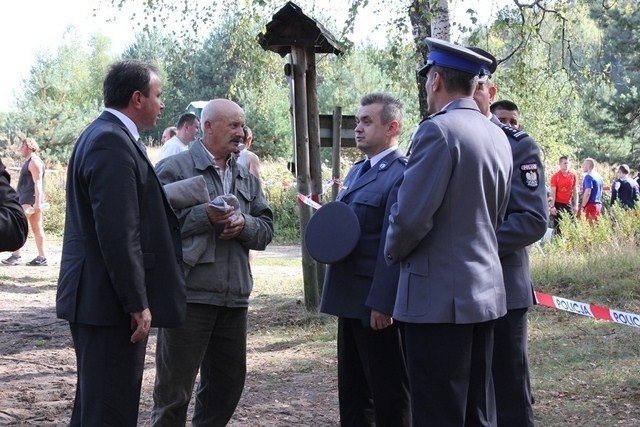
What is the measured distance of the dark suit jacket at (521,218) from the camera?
14.5 ft

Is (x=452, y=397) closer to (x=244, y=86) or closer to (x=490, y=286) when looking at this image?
(x=490, y=286)

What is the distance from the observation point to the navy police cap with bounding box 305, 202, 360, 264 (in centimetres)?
458

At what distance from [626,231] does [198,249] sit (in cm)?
980

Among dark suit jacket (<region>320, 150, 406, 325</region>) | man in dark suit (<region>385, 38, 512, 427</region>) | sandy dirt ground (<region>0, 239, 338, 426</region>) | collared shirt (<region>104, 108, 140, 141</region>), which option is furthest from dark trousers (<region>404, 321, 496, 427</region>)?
sandy dirt ground (<region>0, 239, 338, 426</region>)

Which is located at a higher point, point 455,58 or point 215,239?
point 455,58

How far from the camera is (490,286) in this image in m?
3.78

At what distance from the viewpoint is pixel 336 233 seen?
4602 mm

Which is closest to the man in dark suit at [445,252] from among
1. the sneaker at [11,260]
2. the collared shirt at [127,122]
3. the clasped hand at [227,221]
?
the clasped hand at [227,221]

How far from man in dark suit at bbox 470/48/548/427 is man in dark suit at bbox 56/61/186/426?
165 centimetres

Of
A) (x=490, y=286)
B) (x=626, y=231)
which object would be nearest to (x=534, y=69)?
(x=626, y=231)

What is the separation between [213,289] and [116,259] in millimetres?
990

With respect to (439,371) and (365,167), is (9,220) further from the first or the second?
(365,167)

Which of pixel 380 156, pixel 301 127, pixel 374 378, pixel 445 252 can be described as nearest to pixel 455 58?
pixel 445 252

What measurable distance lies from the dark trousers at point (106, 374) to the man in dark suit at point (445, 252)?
1.19 metres
